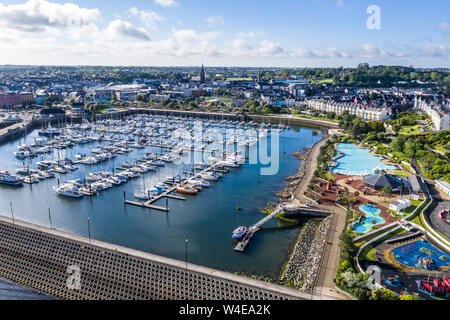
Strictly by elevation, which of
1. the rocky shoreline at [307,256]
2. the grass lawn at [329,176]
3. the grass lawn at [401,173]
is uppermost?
the grass lawn at [401,173]

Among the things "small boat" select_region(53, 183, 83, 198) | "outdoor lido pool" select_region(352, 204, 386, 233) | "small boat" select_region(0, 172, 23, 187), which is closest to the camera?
"outdoor lido pool" select_region(352, 204, 386, 233)

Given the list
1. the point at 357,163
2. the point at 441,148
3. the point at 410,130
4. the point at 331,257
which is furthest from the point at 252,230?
the point at 410,130

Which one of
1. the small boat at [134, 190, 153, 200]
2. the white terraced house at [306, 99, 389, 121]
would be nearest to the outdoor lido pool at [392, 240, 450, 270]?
the small boat at [134, 190, 153, 200]

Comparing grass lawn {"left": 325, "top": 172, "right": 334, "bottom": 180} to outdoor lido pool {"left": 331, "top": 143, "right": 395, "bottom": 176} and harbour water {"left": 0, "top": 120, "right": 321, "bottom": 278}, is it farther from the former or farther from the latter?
→ harbour water {"left": 0, "top": 120, "right": 321, "bottom": 278}

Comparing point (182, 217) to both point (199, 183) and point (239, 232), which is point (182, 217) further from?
point (199, 183)

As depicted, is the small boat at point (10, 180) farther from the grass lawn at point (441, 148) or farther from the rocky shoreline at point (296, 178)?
the grass lawn at point (441, 148)

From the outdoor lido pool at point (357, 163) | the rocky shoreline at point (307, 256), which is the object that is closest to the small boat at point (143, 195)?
A: the rocky shoreline at point (307, 256)
